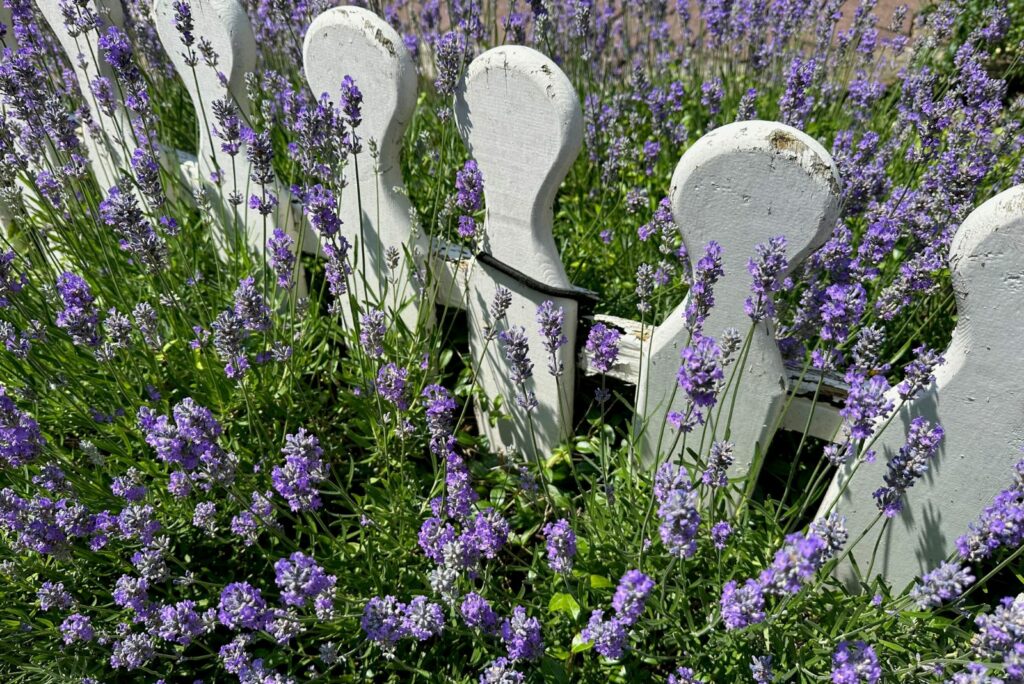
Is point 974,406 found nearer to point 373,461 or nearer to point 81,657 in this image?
Answer: point 373,461

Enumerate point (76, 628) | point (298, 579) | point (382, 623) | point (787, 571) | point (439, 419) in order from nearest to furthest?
point (787, 571) → point (298, 579) → point (382, 623) → point (76, 628) → point (439, 419)

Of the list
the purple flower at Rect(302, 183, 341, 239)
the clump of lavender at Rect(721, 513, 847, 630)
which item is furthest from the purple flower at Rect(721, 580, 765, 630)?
the purple flower at Rect(302, 183, 341, 239)

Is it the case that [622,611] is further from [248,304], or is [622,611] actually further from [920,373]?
[248,304]

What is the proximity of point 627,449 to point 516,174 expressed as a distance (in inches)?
38.0

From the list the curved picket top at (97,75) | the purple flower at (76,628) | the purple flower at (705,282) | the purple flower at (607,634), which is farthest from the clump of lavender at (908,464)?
the curved picket top at (97,75)

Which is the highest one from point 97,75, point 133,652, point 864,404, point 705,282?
point 97,75

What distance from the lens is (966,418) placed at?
5.70ft

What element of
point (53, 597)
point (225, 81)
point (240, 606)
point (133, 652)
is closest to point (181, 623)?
point (133, 652)

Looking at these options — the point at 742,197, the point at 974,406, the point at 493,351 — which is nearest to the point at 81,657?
the point at 493,351

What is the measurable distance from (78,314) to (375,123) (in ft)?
3.40

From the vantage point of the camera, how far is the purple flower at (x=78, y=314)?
1919 mm

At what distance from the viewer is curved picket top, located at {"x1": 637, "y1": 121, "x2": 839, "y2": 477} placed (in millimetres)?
1602

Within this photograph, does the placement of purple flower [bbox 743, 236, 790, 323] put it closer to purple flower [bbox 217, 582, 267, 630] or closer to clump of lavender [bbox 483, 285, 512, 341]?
clump of lavender [bbox 483, 285, 512, 341]

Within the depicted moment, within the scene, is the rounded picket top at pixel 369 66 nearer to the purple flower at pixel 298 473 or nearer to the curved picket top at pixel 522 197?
the curved picket top at pixel 522 197
